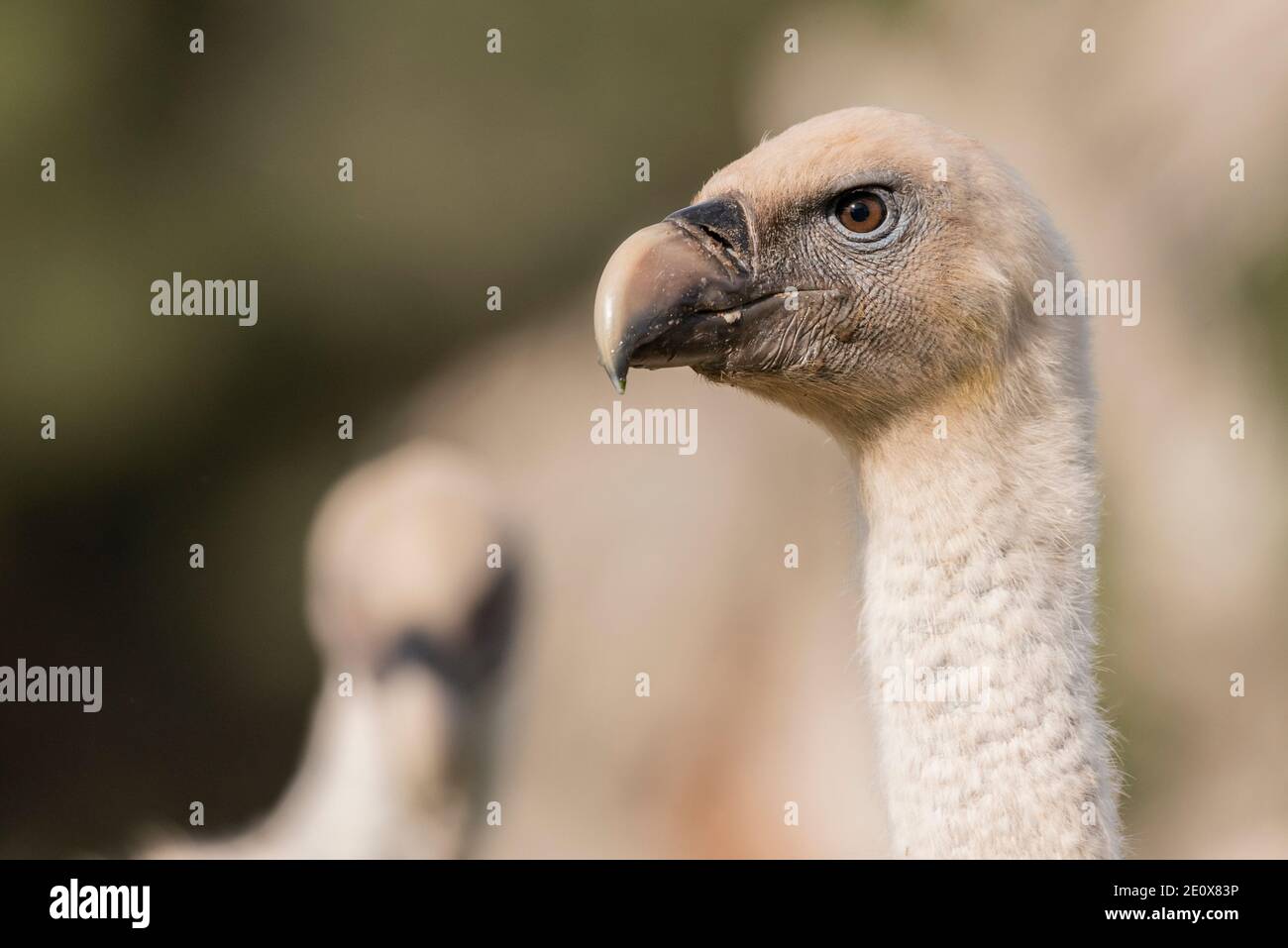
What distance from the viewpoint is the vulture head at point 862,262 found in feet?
5.42

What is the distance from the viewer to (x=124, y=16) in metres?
4.66

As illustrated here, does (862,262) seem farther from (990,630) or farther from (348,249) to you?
(348,249)

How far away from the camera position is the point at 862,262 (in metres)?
1.69

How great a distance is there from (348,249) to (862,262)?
3.34 m

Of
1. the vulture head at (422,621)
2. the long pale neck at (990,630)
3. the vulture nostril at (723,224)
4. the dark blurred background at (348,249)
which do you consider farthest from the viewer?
the dark blurred background at (348,249)

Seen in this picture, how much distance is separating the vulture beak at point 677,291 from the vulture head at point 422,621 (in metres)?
1.21

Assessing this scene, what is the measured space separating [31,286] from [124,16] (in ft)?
3.24

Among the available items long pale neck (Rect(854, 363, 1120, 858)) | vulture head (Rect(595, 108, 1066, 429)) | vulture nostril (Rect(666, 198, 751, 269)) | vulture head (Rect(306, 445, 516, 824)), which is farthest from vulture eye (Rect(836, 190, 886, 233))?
vulture head (Rect(306, 445, 516, 824))

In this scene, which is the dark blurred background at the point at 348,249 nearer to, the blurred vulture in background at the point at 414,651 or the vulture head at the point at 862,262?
the blurred vulture in background at the point at 414,651

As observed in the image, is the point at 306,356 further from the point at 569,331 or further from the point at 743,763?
the point at 743,763

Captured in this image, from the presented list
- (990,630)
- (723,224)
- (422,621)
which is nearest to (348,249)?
(422,621)

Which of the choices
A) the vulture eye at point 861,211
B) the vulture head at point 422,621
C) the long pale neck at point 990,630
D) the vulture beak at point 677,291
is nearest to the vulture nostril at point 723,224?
the vulture beak at point 677,291

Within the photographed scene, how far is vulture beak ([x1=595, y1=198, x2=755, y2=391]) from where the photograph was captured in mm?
1575
